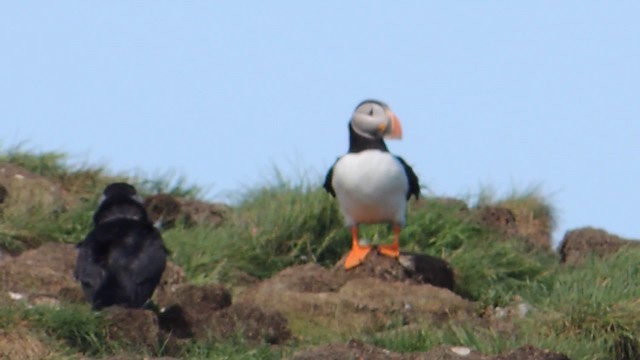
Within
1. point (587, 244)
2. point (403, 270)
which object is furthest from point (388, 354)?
point (587, 244)

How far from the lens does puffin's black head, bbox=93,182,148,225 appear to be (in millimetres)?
9984

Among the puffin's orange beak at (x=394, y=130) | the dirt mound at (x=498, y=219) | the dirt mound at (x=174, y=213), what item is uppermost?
the puffin's orange beak at (x=394, y=130)

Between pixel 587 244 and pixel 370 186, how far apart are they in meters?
2.36

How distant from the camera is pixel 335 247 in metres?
A: 12.5

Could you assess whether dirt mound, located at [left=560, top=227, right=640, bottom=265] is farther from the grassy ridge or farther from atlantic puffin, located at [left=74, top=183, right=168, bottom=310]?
atlantic puffin, located at [left=74, top=183, right=168, bottom=310]

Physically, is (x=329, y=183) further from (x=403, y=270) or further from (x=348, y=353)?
(x=348, y=353)

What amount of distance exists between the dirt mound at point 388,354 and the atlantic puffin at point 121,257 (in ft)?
5.06

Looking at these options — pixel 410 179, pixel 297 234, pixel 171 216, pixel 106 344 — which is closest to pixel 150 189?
pixel 171 216

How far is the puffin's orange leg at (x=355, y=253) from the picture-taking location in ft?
37.1

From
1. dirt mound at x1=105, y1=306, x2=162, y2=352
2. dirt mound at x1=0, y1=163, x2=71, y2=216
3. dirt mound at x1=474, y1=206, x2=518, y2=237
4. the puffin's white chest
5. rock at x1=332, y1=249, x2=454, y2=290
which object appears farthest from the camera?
dirt mound at x1=474, y1=206, x2=518, y2=237

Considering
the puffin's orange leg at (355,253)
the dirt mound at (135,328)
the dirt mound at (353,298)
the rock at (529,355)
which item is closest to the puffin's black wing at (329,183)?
the puffin's orange leg at (355,253)

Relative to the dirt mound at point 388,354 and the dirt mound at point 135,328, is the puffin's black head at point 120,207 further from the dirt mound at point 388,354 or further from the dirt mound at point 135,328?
the dirt mound at point 388,354

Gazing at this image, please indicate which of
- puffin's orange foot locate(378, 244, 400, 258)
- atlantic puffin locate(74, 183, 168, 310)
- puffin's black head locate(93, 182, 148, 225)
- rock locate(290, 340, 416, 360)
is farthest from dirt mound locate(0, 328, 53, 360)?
puffin's orange foot locate(378, 244, 400, 258)

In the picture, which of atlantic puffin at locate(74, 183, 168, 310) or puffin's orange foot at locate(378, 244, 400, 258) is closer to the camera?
atlantic puffin at locate(74, 183, 168, 310)
